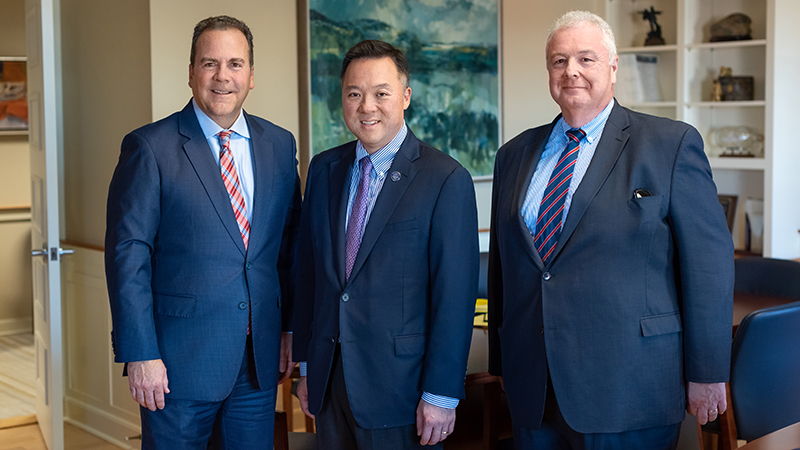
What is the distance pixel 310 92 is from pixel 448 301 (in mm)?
2538

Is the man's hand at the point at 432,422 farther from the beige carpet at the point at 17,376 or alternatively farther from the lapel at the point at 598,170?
the beige carpet at the point at 17,376

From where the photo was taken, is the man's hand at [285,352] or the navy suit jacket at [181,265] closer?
the navy suit jacket at [181,265]

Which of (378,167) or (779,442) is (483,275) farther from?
(779,442)

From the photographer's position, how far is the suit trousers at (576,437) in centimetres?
188

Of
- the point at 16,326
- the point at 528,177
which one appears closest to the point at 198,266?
the point at 528,177

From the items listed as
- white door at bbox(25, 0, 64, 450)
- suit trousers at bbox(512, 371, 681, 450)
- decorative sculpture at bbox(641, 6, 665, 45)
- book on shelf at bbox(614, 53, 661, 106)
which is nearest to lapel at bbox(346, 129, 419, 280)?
suit trousers at bbox(512, 371, 681, 450)

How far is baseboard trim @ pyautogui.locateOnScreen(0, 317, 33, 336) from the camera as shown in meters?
6.61

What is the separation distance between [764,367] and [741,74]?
3.01 m

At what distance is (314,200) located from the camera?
2107mm

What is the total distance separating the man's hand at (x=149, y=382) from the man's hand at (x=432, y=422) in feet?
2.31

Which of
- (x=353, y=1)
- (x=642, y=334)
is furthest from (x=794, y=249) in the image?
(x=642, y=334)

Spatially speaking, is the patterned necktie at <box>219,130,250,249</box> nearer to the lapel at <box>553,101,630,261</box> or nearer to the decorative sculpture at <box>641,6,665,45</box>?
the lapel at <box>553,101,630,261</box>

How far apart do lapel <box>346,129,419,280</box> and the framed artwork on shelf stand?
5.49 meters

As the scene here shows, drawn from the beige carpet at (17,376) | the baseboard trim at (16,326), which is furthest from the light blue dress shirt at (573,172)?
the baseboard trim at (16,326)
